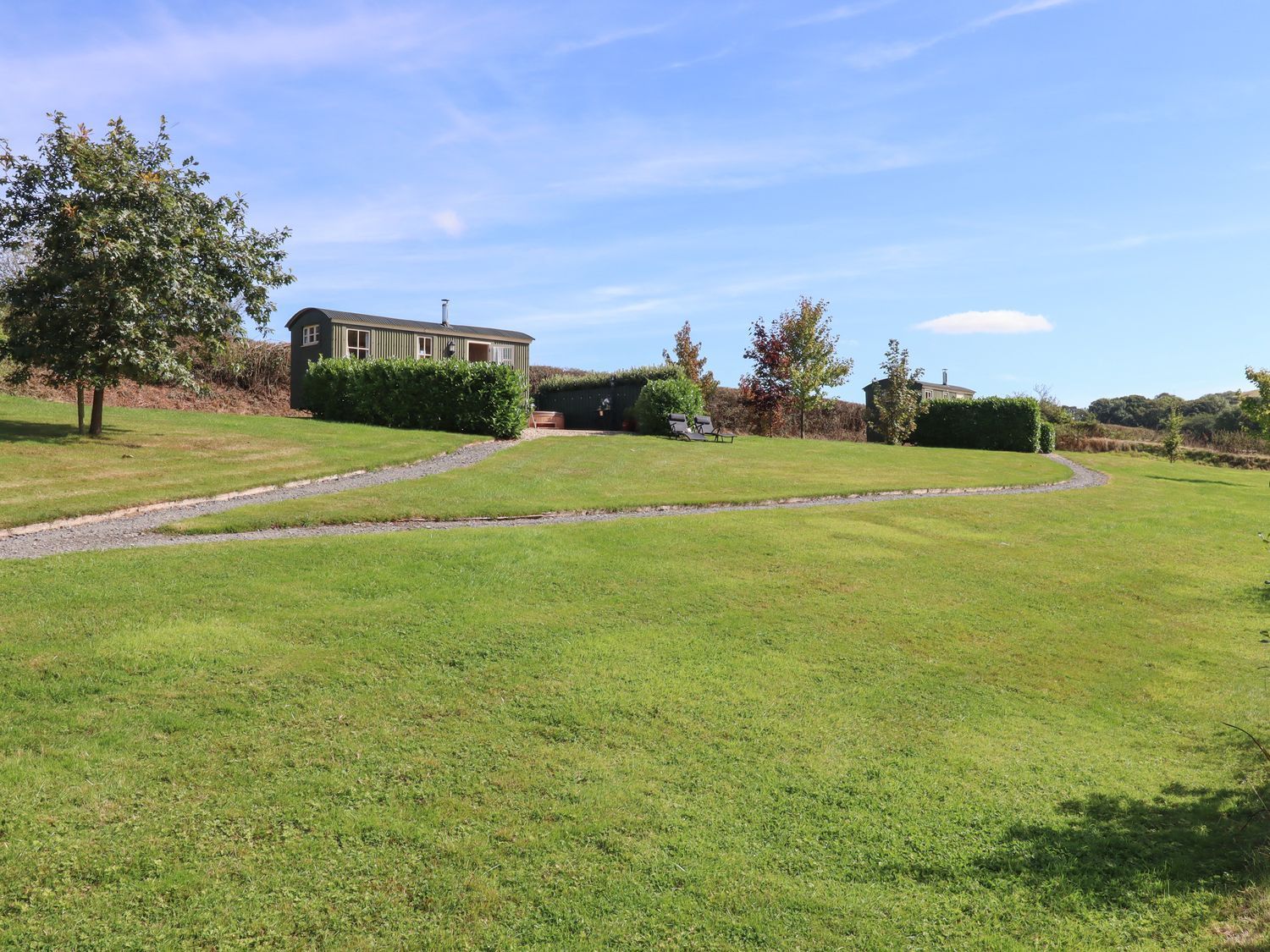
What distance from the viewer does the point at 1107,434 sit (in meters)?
43.3

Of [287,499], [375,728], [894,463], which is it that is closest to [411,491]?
[287,499]

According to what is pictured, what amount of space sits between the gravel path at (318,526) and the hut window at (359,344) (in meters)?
15.9

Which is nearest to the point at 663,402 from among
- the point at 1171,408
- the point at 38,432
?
the point at 38,432

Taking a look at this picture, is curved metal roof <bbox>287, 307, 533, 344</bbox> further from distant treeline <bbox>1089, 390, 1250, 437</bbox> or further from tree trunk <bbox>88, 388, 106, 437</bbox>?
distant treeline <bbox>1089, 390, 1250, 437</bbox>

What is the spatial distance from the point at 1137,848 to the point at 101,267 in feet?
60.9

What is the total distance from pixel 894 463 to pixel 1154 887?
765 inches

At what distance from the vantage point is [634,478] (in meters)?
16.7

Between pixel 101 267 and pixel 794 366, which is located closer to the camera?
pixel 101 267

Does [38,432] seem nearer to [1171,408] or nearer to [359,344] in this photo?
[359,344]

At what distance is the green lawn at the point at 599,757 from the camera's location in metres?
3.75

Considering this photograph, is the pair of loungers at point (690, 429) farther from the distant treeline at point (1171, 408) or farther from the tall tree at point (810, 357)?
the distant treeline at point (1171, 408)

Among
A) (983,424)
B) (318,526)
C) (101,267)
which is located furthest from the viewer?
(983,424)

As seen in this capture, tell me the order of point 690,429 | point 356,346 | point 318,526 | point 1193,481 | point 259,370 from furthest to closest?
point 259,370 → point 356,346 → point 690,429 → point 1193,481 → point 318,526

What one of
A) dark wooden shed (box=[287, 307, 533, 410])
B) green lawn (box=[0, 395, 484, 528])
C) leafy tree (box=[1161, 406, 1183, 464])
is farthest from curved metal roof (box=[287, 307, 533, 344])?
leafy tree (box=[1161, 406, 1183, 464])
